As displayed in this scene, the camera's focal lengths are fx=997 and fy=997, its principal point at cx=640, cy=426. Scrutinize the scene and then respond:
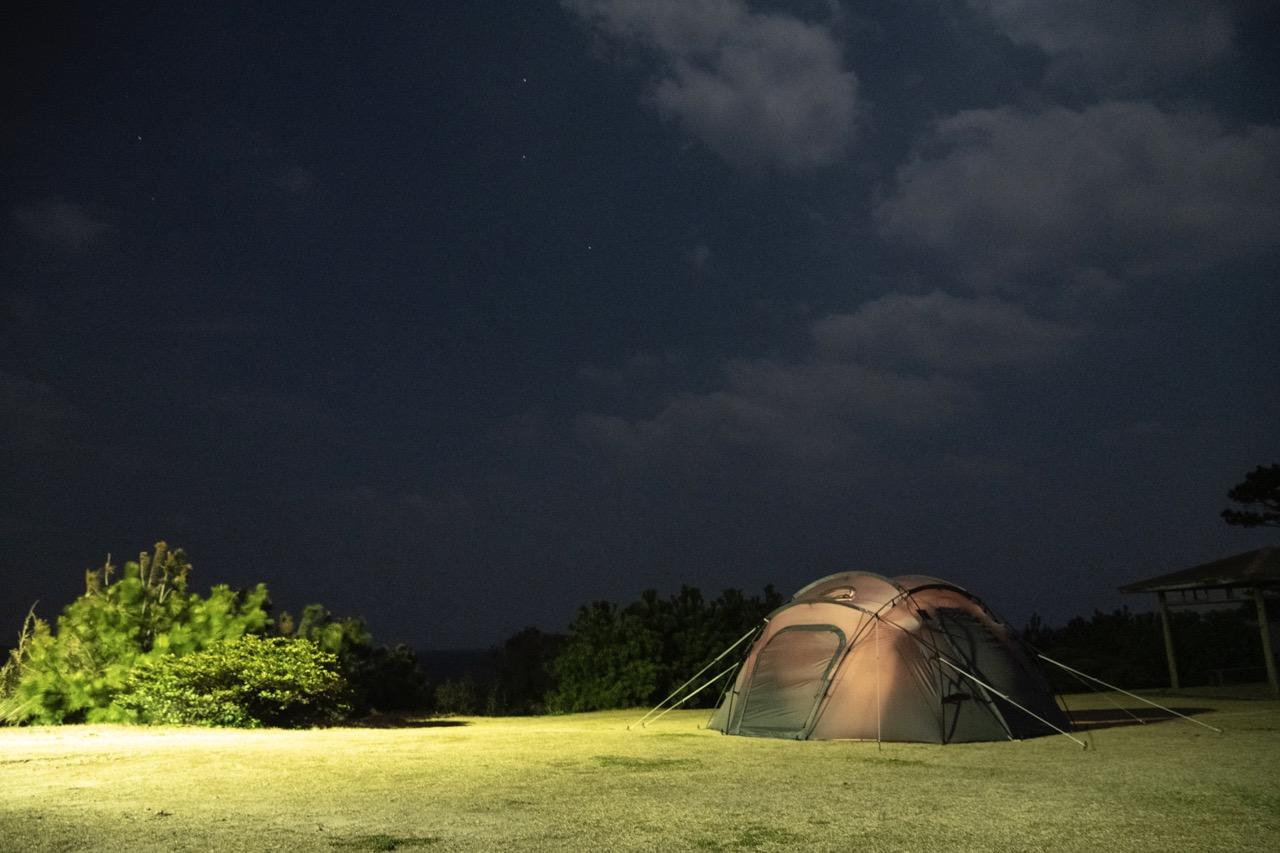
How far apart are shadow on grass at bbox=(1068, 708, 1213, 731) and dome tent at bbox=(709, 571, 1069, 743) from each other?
3.83 ft

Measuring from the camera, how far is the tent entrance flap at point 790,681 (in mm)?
13102

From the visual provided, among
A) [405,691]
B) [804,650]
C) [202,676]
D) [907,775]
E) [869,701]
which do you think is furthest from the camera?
[405,691]

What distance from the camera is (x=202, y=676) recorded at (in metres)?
15.6

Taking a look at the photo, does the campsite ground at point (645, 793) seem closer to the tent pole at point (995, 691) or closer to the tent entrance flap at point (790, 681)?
the tent pole at point (995, 691)

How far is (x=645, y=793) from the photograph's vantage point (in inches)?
332

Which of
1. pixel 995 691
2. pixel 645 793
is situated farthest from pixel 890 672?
pixel 645 793

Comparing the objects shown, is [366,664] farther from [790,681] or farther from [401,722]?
[790,681]

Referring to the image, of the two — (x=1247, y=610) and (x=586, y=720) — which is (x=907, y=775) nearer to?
(x=586, y=720)

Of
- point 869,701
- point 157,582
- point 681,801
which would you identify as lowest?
point 681,801

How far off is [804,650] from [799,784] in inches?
186

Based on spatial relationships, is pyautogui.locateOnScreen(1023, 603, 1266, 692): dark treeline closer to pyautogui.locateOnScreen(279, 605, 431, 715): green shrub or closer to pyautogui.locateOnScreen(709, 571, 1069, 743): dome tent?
pyautogui.locateOnScreen(709, 571, 1069, 743): dome tent

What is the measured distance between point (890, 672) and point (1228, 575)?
10255 millimetres

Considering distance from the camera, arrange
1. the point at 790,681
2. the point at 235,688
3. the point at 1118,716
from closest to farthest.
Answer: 1. the point at 790,681
2. the point at 235,688
3. the point at 1118,716

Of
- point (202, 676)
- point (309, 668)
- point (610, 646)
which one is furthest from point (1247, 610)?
point (202, 676)
